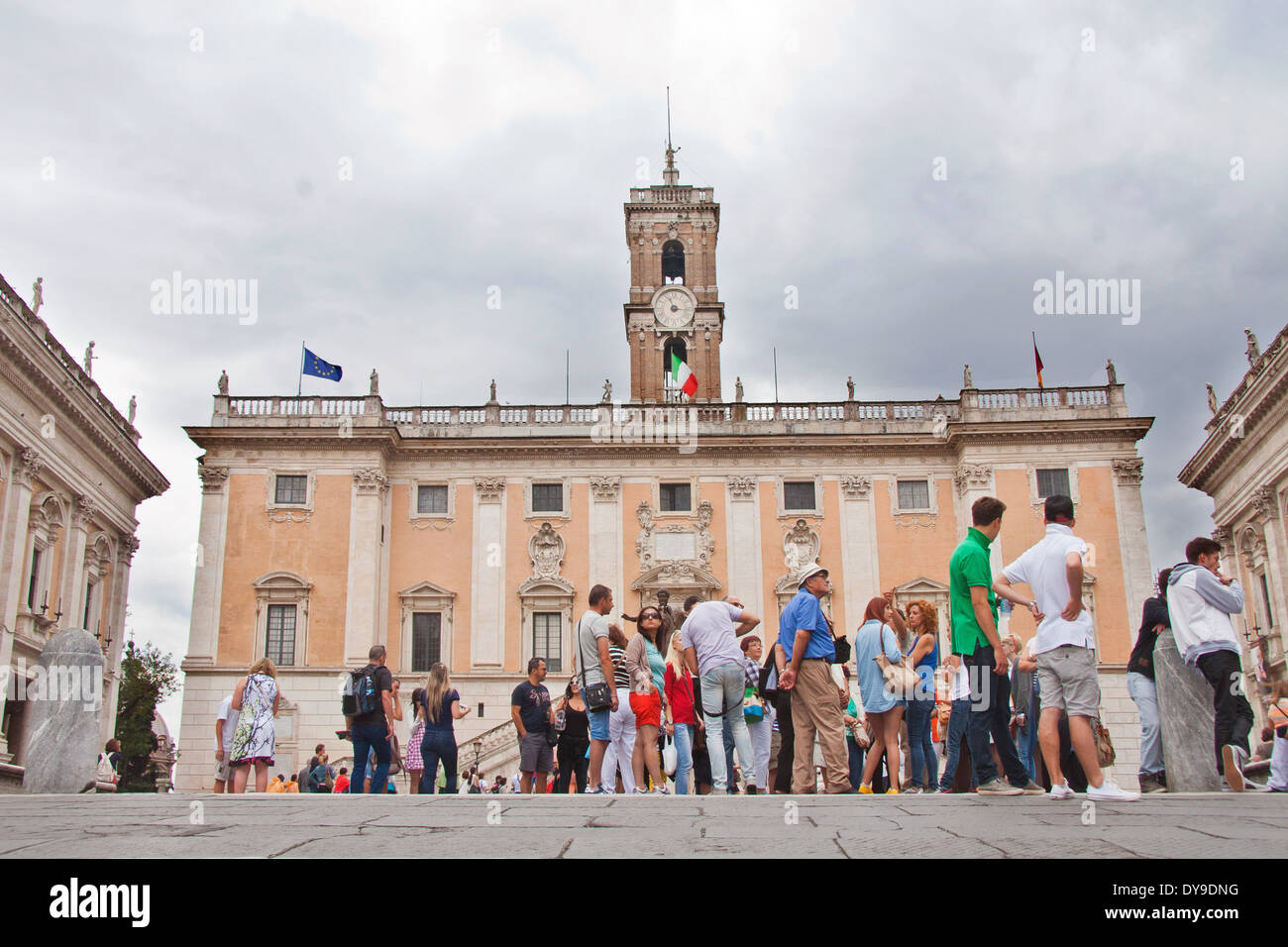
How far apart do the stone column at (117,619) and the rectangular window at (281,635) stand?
775 cm

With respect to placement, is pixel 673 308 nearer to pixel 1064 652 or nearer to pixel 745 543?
pixel 745 543

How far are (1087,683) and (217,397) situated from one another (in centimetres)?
3375

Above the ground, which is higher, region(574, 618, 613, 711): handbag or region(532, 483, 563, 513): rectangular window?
region(532, 483, 563, 513): rectangular window

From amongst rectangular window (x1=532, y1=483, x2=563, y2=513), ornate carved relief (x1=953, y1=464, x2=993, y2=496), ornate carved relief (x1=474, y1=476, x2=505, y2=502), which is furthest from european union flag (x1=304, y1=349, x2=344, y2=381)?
ornate carved relief (x1=953, y1=464, x2=993, y2=496)

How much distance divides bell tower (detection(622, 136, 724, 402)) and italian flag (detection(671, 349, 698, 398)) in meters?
1.75

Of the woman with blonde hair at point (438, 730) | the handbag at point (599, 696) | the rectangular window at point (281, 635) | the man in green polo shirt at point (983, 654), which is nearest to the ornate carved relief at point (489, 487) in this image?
the rectangular window at point (281, 635)

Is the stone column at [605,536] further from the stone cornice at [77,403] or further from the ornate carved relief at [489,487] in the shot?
the stone cornice at [77,403]

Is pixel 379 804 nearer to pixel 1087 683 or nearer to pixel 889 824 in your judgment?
pixel 889 824

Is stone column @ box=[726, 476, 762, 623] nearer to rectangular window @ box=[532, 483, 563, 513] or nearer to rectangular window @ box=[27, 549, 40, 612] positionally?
rectangular window @ box=[532, 483, 563, 513]

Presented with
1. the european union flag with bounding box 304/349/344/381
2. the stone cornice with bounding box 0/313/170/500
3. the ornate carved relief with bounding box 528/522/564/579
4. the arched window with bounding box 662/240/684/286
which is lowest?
the ornate carved relief with bounding box 528/522/564/579

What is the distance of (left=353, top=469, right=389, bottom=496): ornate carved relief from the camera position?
118 feet
